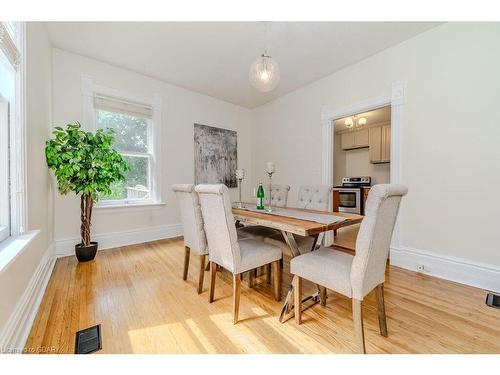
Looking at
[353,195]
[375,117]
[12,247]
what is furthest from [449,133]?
[12,247]

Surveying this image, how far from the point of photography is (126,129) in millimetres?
3355

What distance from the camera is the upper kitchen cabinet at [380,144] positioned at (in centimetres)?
491

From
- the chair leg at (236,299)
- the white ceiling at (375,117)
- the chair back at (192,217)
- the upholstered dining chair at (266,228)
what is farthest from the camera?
the white ceiling at (375,117)

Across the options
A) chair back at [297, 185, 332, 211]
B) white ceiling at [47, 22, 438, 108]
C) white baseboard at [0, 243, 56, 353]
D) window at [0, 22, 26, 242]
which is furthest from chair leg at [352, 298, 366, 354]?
white ceiling at [47, 22, 438, 108]

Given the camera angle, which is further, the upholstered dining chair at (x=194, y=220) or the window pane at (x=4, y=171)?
the upholstered dining chair at (x=194, y=220)

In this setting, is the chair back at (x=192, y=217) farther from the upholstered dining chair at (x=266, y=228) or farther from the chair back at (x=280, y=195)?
the chair back at (x=280, y=195)

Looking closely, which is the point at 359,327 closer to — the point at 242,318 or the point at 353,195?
the point at 242,318

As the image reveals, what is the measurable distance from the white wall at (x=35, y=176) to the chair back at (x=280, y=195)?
7.84 feet

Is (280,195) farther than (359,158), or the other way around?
(359,158)

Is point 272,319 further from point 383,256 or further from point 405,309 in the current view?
point 405,309

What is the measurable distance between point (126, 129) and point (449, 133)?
4.21 metres

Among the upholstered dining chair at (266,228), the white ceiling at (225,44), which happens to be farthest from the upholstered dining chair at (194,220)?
the white ceiling at (225,44)
